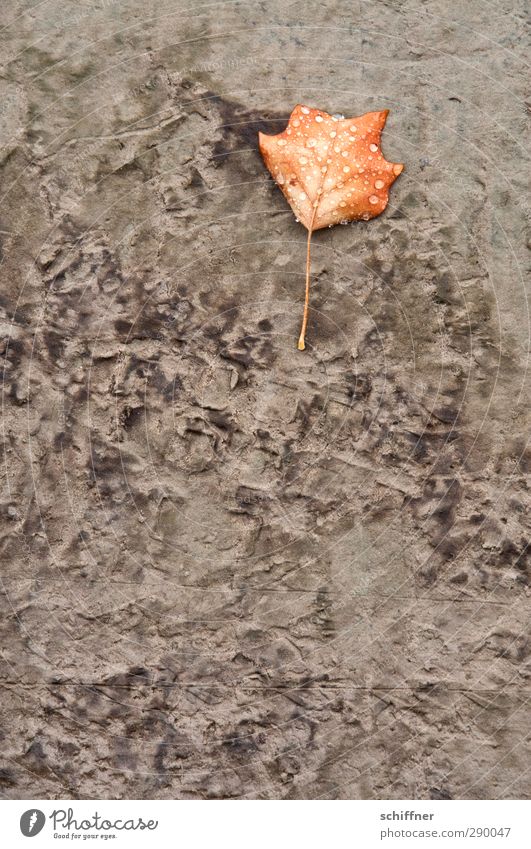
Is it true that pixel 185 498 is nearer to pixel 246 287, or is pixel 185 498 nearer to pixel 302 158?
pixel 246 287

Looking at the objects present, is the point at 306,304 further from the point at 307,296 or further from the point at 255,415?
the point at 255,415
